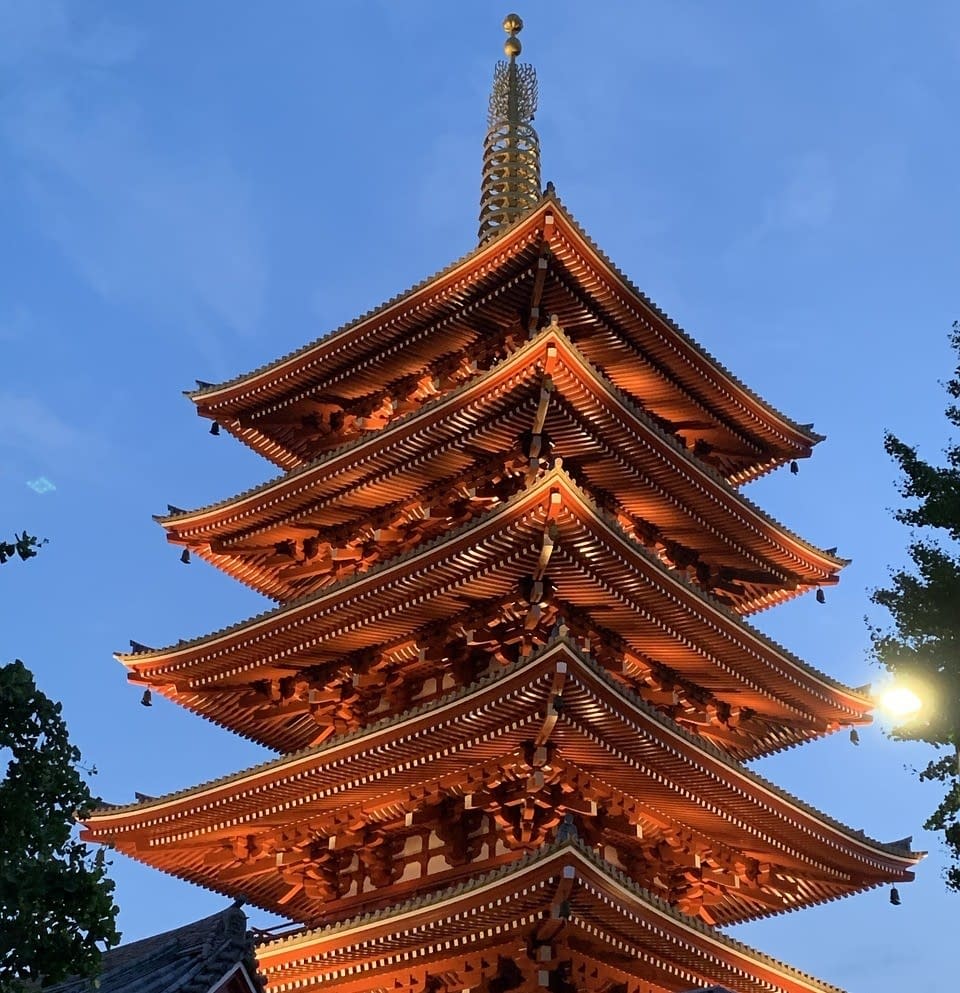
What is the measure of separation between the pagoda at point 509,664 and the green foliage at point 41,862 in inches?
253

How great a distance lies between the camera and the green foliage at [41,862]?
9.88 m

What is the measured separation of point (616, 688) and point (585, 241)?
7.70 metres

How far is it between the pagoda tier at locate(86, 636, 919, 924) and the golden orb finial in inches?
688

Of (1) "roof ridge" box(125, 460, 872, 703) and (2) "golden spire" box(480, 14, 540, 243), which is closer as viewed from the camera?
(1) "roof ridge" box(125, 460, 872, 703)

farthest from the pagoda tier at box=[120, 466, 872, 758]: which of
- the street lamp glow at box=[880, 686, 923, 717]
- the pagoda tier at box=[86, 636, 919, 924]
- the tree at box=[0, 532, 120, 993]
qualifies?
the tree at box=[0, 532, 120, 993]

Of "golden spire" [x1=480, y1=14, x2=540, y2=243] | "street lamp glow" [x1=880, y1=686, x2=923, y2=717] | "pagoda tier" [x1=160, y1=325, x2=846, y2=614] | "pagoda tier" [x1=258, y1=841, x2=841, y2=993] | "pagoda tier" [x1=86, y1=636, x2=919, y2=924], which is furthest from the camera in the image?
"golden spire" [x1=480, y1=14, x2=540, y2=243]

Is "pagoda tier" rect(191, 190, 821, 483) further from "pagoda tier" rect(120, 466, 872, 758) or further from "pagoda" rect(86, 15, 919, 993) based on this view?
"pagoda tier" rect(120, 466, 872, 758)

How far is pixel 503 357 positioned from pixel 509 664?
21.1 ft

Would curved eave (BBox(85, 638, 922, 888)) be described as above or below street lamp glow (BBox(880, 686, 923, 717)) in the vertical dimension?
above

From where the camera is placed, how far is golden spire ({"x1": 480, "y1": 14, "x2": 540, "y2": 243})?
90.9 feet

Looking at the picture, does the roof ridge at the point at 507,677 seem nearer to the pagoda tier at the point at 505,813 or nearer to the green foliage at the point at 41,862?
the pagoda tier at the point at 505,813

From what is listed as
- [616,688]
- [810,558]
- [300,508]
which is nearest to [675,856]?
[616,688]

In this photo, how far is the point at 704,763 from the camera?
18.3 metres

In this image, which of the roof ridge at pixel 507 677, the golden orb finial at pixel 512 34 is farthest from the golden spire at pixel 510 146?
the roof ridge at pixel 507 677
